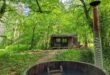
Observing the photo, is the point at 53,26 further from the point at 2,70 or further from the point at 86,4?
the point at 2,70

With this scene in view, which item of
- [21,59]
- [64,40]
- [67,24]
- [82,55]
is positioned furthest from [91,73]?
[67,24]

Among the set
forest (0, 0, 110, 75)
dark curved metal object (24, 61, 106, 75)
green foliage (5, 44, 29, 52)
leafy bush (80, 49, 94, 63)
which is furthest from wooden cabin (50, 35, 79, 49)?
dark curved metal object (24, 61, 106, 75)

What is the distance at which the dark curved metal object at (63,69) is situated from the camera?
5516mm

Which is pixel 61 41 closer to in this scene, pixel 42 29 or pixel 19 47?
pixel 42 29

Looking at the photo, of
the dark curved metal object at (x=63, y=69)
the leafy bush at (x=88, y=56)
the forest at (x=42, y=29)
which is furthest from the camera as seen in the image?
the leafy bush at (x=88, y=56)

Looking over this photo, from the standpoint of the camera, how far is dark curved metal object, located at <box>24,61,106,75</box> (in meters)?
5.52

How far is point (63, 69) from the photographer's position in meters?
5.92

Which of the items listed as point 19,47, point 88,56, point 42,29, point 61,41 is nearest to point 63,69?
point 88,56

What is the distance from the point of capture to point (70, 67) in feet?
19.4

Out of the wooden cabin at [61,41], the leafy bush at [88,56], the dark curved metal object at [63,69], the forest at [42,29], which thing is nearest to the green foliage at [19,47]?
the forest at [42,29]

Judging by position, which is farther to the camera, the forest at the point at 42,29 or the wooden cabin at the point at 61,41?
the wooden cabin at the point at 61,41

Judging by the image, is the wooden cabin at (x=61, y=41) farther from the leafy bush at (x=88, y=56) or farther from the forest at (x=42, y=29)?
the leafy bush at (x=88, y=56)

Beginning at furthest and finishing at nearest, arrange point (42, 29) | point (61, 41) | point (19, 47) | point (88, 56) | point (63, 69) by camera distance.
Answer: point (42, 29), point (19, 47), point (61, 41), point (88, 56), point (63, 69)

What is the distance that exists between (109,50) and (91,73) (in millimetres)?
11923
